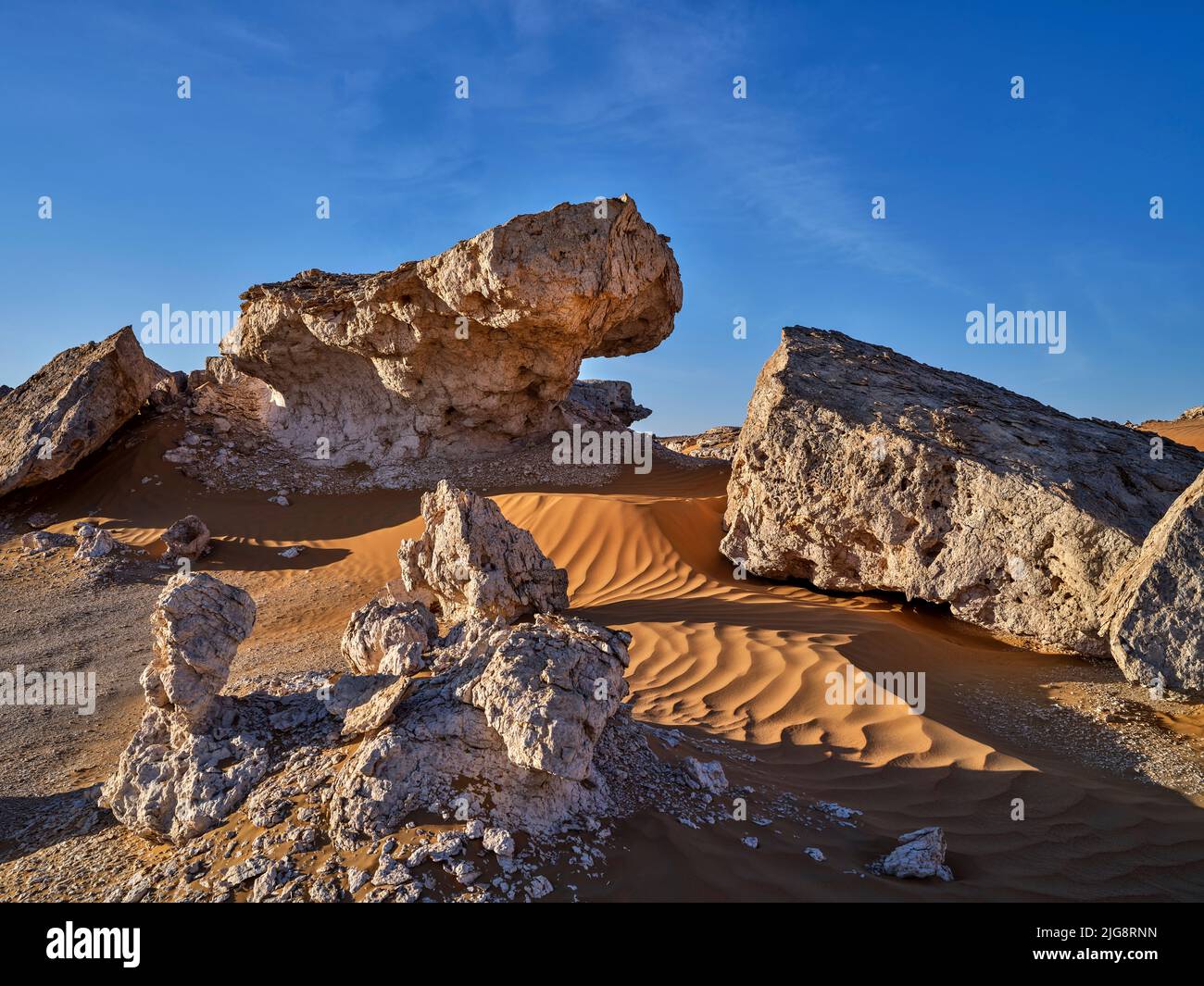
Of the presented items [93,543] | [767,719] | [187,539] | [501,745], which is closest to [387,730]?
[501,745]

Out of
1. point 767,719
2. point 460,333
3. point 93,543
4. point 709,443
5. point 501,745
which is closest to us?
point 501,745

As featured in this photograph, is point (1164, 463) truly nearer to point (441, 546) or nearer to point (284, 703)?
point (441, 546)

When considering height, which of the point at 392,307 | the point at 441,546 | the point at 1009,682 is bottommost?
the point at 1009,682

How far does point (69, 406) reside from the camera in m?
12.6

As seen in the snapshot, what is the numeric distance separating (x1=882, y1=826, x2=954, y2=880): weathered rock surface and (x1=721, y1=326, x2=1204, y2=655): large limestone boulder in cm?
356

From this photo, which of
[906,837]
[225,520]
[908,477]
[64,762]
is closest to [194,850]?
[906,837]

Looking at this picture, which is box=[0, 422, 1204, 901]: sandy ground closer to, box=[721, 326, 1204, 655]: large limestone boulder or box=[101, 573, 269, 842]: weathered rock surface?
box=[101, 573, 269, 842]: weathered rock surface

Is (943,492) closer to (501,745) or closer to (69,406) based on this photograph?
(501,745)

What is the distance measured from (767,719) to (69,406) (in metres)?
13.2

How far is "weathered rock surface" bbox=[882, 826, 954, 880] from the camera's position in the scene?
288 centimetres

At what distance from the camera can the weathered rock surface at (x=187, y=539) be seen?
34.7 ft

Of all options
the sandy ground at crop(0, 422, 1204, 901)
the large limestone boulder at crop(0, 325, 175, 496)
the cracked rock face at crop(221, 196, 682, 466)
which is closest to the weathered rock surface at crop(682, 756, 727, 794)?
the sandy ground at crop(0, 422, 1204, 901)
